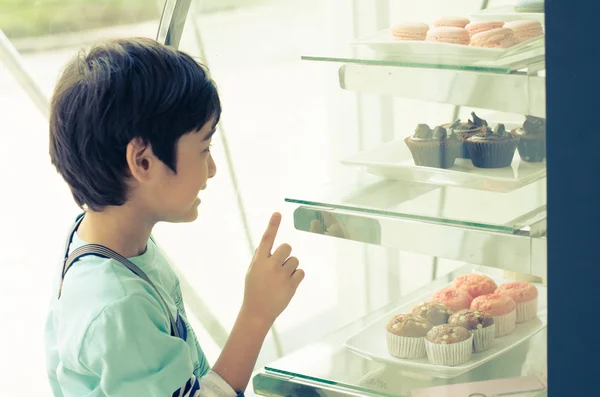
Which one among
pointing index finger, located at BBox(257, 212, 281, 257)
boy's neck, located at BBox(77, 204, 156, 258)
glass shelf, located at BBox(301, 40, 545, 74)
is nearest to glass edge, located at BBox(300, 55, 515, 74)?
glass shelf, located at BBox(301, 40, 545, 74)

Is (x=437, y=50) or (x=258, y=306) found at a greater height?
(x=437, y=50)

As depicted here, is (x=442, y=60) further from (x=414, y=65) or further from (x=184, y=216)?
(x=184, y=216)

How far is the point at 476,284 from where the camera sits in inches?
49.4

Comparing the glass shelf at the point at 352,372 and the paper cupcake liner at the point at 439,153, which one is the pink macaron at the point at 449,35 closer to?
the paper cupcake liner at the point at 439,153

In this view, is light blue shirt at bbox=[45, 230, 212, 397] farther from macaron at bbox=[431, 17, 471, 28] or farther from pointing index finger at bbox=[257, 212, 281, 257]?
macaron at bbox=[431, 17, 471, 28]

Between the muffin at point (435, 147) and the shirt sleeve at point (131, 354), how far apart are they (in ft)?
1.35

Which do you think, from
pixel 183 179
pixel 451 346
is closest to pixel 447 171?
pixel 451 346

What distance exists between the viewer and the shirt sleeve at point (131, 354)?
3.45 feet

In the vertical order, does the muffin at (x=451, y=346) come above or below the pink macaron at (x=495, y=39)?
below

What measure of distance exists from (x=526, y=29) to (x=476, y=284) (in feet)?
1.35

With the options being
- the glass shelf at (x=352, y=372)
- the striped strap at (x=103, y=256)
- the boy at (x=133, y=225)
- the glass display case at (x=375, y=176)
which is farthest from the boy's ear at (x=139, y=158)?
the glass shelf at (x=352, y=372)

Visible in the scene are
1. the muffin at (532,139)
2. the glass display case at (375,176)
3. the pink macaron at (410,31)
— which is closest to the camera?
the muffin at (532,139)

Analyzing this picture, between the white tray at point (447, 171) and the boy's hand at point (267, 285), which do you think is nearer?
the white tray at point (447, 171)

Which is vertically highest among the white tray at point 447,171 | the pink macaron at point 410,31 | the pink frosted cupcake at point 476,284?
the pink macaron at point 410,31
